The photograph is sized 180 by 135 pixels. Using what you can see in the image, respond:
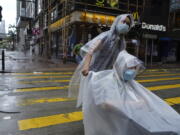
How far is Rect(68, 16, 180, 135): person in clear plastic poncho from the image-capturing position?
7.24 ft

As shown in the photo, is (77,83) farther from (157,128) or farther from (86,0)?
(86,0)

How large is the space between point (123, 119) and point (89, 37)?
1571 cm

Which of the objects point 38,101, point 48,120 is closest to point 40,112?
point 48,120

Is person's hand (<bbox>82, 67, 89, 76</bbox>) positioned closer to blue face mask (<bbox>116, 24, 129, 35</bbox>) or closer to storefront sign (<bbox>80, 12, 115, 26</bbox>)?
blue face mask (<bbox>116, 24, 129, 35</bbox>)

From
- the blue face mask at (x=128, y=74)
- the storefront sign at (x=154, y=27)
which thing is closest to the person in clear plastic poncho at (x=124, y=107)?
the blue face mask at (x=128, y=74)

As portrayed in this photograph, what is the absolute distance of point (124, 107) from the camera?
2.24 meters

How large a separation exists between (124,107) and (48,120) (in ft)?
7.06

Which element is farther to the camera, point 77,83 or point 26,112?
point 26,112

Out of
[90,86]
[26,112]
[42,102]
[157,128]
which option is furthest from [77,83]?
[42,102]

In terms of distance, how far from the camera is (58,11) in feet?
73.5

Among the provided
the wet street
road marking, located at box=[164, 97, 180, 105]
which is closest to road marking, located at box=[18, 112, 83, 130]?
the wet street

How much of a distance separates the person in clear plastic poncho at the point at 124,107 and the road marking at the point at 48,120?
4.85 feet

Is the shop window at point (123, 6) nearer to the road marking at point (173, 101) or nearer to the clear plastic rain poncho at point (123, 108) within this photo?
the road marking at point (173, 101)

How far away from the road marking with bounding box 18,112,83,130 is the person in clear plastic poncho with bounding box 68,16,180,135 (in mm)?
1478
